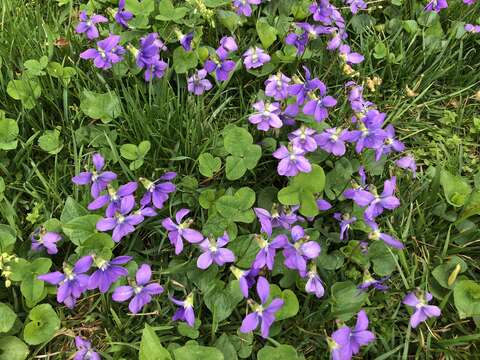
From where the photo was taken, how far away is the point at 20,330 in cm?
169

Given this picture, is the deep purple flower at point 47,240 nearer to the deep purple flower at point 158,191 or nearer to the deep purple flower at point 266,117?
the deep purple flower at point 158,191

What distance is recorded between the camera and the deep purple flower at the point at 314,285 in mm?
1629

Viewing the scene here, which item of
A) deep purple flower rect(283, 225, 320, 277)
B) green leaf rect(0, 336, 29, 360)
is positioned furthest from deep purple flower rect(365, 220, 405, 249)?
green leaf rect(0, 336, 29, 360)

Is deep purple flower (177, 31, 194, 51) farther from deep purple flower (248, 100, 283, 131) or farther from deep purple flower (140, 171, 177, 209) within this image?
deep purple flower (140, 171, 177, 209)

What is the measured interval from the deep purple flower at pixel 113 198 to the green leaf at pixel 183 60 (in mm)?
637

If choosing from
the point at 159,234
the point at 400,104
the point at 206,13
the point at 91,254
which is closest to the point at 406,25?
the point at 400,104

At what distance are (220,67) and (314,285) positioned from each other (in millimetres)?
1004

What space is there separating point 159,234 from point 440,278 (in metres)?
1.01

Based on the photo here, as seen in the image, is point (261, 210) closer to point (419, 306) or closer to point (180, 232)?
point (180, 232)

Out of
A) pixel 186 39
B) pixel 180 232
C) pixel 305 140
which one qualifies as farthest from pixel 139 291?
pixel 186 39

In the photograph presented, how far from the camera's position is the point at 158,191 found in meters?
1.80

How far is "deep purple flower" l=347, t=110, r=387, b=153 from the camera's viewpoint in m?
1.85

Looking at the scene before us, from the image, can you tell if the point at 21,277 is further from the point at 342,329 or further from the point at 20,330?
the point at 342,329

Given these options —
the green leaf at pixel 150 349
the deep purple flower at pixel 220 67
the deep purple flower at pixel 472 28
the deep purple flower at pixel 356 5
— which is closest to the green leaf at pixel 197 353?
the green leaf at pixel 150 349
